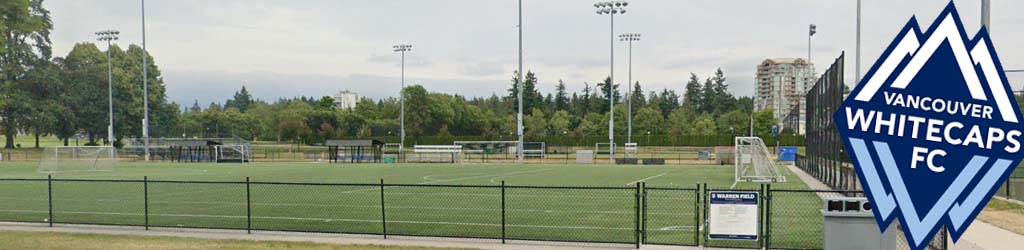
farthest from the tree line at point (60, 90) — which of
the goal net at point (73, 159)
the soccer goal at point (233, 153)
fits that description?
the goal net at point (73, 159)

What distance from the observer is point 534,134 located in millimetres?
117375

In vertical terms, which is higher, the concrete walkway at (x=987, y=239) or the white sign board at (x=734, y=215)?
the white sign board at (x=734, y=215)

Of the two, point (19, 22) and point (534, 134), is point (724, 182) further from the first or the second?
point (534, 134)

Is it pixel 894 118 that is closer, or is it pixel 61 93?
pixel 894 118

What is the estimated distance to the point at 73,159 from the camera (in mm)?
46062

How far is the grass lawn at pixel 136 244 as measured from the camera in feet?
42.3

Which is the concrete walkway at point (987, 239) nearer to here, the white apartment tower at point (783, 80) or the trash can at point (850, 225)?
the trash can at point (850, 225)

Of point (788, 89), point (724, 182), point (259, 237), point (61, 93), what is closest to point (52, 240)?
point (259, 237)

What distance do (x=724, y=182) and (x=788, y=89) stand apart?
14949cm

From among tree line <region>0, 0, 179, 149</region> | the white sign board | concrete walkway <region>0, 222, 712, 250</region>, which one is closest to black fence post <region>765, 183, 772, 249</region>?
the white sign board

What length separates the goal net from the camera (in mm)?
44719

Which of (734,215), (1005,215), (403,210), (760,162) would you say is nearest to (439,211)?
(403,210)

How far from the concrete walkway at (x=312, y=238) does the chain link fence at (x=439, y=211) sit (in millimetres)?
318

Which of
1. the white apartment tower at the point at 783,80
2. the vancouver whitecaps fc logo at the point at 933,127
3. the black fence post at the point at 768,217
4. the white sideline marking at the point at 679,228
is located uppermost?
the white apartment tower at the point at 783,80
